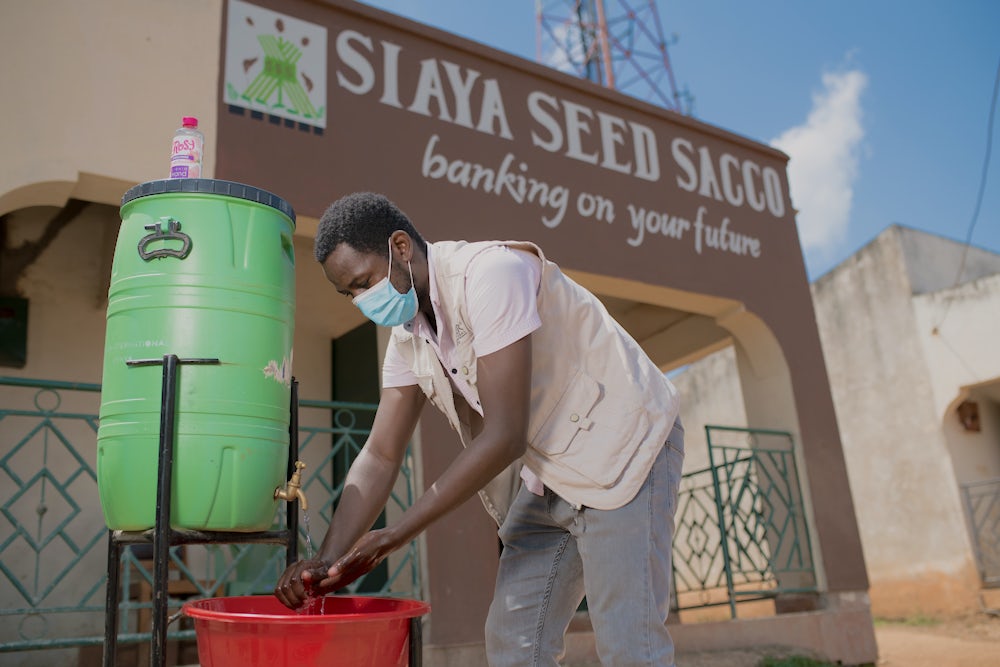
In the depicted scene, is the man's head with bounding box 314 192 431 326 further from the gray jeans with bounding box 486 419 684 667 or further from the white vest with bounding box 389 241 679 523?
the gray jeans with bounding box 486 419 684 667

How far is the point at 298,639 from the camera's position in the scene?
1.68 m

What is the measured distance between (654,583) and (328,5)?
419 centimetres

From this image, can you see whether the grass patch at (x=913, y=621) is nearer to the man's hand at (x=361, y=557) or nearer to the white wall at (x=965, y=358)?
the white wall at (x=965, y=358)

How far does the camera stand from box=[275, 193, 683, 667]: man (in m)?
1.84

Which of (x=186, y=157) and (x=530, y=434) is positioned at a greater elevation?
(x=186, y=157)

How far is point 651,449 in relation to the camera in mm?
1977

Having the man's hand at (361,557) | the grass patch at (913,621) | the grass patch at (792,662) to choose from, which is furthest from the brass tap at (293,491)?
the grass patch at (913,621)

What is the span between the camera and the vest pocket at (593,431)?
77.1 inches

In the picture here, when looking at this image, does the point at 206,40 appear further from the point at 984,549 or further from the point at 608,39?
the point at 984,549

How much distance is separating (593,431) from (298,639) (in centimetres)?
78

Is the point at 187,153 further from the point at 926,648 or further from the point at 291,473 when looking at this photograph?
the point at 926,648

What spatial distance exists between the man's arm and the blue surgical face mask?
0.85 ft

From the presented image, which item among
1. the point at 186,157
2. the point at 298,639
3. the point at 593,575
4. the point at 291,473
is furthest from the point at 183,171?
the point at 593,575

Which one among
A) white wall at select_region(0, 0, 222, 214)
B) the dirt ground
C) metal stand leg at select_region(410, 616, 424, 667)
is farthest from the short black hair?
the dirt ground
